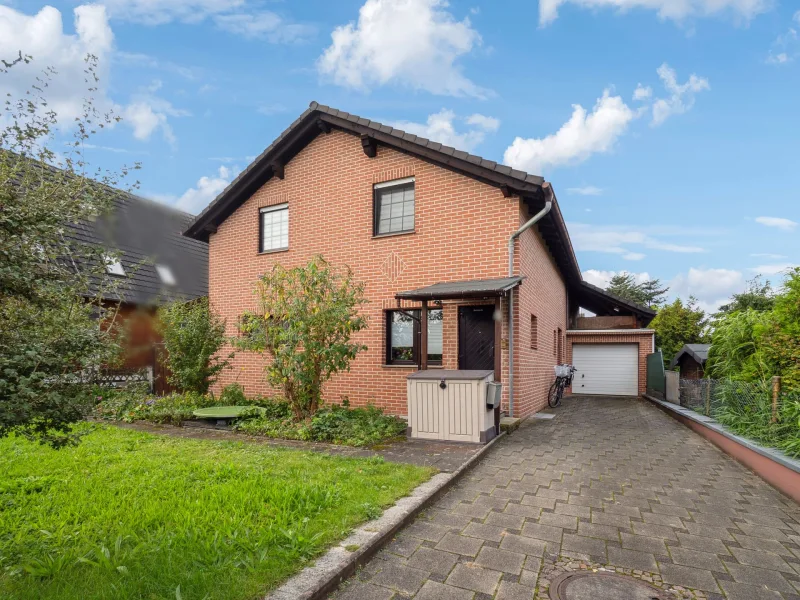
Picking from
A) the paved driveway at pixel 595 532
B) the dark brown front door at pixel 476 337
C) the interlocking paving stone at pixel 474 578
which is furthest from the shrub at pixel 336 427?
the interlocking paving stone at pixel 474 578

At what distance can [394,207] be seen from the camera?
9.52 meters

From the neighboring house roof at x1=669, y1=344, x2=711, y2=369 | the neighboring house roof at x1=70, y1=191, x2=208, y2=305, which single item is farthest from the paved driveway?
the neighboring house roof at x1=669, y1=344, x2=711, y2=369

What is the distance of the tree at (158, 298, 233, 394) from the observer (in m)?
9.24

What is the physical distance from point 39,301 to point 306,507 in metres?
2.44

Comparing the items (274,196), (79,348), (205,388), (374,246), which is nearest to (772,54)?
(374,246)

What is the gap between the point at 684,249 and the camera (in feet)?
73.9

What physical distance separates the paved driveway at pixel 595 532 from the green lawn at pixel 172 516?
585 millimetres

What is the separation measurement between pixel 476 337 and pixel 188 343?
6.05 m

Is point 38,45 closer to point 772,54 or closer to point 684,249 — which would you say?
point 772,54

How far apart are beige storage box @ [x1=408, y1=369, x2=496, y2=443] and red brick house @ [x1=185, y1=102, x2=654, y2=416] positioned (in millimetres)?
1062

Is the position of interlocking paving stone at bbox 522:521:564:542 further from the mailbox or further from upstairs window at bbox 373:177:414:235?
upstairs window at bbox 373:177:414:235

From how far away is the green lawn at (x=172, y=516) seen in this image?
257 centimetres

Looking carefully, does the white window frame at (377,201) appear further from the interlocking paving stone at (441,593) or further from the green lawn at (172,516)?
the interlocking paving stone at (441,593)

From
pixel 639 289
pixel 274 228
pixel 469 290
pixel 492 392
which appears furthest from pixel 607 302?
pixel 639 289
